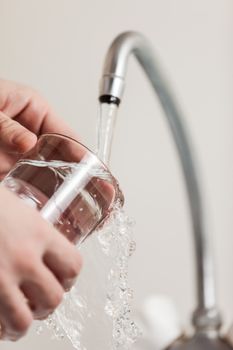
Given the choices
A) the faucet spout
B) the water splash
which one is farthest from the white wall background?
the water splash

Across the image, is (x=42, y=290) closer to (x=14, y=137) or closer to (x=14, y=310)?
(x=14, y=310)

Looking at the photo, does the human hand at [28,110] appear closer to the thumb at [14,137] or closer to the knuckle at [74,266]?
the thumb at [14,137]

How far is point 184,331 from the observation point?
72 centimetres

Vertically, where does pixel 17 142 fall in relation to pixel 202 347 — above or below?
above

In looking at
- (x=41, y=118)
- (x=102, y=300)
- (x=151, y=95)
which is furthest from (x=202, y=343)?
(x=151, y=95)

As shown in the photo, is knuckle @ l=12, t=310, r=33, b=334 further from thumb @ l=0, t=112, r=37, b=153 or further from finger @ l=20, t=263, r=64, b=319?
thumb @ l=0, t=112, r=37, b=153

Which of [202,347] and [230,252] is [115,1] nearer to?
[230,252]

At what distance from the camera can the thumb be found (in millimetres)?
520

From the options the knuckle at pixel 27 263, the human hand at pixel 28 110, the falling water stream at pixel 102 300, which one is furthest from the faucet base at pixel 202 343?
the knuckle at pixel 27 263

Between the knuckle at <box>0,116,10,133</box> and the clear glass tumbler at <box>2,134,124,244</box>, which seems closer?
the clear glass tumbler at <box>2,134,124,244</box>

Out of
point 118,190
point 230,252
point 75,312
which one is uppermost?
point 118,190

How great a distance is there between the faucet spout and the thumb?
8 centimetres

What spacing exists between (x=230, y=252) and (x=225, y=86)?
243mm

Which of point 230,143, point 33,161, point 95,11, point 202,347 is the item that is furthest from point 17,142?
point 230,143
